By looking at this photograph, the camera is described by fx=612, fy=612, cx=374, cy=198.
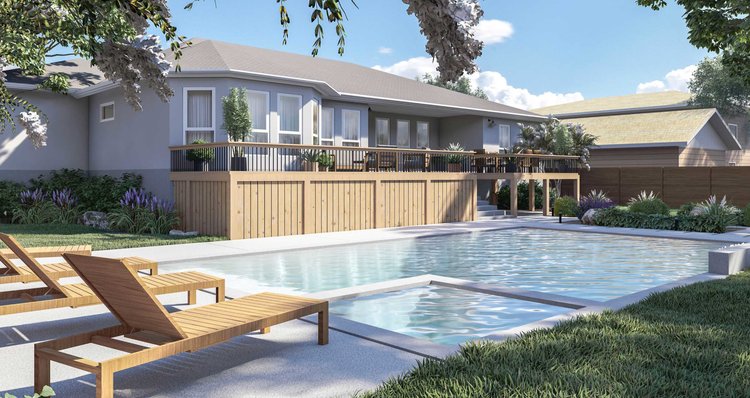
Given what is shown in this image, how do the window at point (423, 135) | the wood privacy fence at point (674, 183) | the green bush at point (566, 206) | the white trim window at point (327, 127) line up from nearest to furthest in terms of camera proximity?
1. the white trim window at point (327, 127)
2. the green bush at point (566, 206)
3. the wood privacy fence at point (674, 183)
4. the window at point (423, 135)

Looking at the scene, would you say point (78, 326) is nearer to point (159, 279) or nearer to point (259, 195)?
point (159, 279)

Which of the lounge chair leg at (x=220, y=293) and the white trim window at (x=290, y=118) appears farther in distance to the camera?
the white trim window at (x=290, y=118)

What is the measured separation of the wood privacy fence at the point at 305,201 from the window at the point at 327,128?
3986mm

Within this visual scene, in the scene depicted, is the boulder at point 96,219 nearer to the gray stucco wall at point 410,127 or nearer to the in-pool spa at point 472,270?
the in-pool spa at point 472,270

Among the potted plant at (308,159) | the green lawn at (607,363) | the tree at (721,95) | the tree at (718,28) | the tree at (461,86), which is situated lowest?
the green lawn at (607,363)

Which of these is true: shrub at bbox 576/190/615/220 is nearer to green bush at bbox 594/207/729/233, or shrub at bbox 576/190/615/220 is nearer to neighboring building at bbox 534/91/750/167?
green bush at bbox 594/207/729/233

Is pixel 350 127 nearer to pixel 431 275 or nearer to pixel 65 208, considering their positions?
pixel 65 208

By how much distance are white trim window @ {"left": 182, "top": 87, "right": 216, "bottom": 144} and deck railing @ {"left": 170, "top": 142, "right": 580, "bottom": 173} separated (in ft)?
2.94

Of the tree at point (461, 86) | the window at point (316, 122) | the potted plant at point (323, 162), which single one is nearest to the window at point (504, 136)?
the window at point (316, 122)

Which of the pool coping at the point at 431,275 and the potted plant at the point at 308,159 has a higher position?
the potted plant at the point at 308,159

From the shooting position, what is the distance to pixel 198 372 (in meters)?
4.93

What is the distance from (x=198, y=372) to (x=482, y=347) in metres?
2.38

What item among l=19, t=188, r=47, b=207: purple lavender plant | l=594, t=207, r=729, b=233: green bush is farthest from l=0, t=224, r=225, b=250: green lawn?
l=594, t=207, r=729, b=233: green bush

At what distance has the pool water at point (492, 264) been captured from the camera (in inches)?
398
